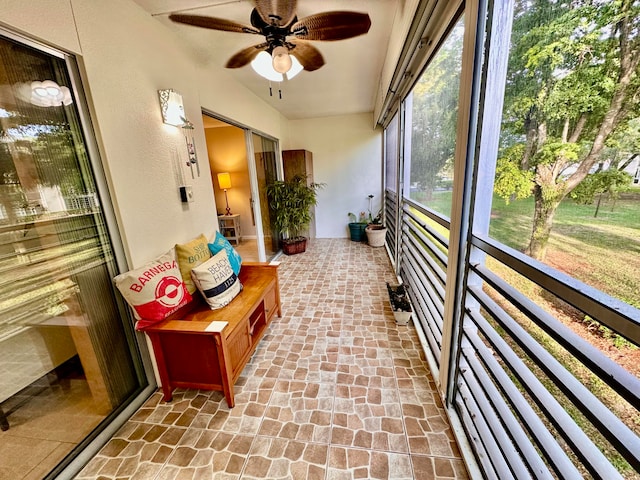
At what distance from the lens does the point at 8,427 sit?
1.09 metres

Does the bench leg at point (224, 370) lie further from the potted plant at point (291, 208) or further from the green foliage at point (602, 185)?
the potted plant at point (291, 208)

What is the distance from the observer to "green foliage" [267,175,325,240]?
14.0 feet

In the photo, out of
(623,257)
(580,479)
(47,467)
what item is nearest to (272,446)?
(47,467)

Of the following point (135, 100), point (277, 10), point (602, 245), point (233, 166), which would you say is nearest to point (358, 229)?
point (233, 166)

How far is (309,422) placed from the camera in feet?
4.72

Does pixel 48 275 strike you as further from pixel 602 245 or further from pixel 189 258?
pixel 602 245

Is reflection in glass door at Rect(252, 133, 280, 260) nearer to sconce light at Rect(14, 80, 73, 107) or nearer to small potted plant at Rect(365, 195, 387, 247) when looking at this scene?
small potted plant at Rect(365, 195, 387, 247)

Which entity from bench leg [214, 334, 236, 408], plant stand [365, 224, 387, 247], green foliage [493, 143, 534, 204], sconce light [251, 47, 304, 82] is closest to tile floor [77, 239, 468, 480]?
bench leg [214, 334, 236, 408]

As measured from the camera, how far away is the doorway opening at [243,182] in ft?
12.7

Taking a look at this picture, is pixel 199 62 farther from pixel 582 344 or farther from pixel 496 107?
pixel 582 344

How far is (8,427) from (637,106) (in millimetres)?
2317

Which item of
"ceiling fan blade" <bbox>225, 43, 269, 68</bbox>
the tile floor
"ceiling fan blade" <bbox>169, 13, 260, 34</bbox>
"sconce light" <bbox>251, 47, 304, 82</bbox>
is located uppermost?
"ceiling fan blade" <bbox>169, 13, 260, 34</bbox>

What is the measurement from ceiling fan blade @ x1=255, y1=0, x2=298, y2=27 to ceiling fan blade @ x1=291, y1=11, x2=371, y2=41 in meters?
0.10

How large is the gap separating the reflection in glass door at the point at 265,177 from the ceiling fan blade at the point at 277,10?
2.22 meters
